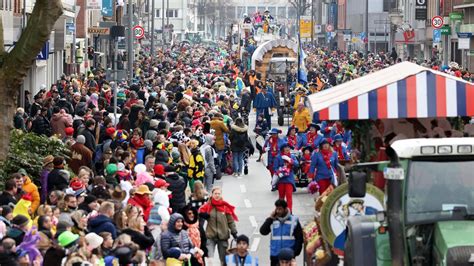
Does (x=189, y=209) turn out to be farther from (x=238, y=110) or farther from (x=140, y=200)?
(x=238, y=110)

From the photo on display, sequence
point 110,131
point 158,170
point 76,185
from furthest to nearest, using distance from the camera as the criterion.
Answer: point 110,131, point 158,170, point 76,185

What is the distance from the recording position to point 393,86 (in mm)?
17375

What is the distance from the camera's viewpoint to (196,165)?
26609mm

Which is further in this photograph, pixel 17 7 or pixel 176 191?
pixel 17 7

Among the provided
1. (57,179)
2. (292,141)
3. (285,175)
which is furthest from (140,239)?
(292,141)

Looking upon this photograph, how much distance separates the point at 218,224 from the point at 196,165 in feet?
24.2

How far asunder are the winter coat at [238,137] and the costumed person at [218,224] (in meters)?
12.7

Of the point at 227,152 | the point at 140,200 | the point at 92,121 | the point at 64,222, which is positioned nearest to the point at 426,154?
the point at 64,222

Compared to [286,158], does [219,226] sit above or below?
below

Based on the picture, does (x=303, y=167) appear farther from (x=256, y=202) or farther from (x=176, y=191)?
(x=176, y=191)

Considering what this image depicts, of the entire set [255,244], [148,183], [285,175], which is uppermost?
[148,183]

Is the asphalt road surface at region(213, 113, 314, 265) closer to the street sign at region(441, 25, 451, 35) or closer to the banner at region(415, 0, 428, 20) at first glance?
the street sign at region(441, 25, 451, 35)

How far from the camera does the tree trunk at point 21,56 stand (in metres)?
20.0

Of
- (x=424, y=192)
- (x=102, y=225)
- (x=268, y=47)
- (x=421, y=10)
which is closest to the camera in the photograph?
(x=424, y=192)
